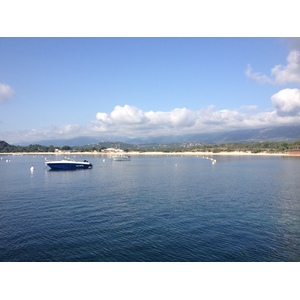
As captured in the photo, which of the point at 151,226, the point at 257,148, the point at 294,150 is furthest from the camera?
the point at 257,148

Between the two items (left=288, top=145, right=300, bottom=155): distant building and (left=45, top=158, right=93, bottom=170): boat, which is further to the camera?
(left=288, top=145, right=300, bottom=155): distant building

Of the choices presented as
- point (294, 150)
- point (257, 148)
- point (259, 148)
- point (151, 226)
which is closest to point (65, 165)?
point (151, 226)

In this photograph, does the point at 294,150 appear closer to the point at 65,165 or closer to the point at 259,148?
the point at 259,148

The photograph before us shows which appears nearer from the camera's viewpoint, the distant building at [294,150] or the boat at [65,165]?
the boat at [65,165]

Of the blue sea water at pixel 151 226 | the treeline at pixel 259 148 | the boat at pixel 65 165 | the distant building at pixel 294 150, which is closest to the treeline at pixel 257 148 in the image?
the treeline at pixel 259 148

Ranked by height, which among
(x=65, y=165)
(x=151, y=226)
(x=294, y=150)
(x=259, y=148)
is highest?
(x=259, y=148)

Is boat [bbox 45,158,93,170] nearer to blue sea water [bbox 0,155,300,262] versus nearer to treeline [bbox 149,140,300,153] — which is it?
blue sea water [bbox 0,155,300,262]

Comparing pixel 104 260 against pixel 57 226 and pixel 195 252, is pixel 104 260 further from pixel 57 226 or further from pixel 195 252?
pixel 57 226

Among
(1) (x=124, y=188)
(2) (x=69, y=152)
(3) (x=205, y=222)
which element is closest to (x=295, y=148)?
(1) (x=124, y=188)

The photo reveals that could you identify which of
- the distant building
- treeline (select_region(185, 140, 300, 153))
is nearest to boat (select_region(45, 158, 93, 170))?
the distant building

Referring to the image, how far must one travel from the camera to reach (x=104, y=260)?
502 inches

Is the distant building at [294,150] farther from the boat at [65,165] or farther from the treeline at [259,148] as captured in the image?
the boat at [65,165]

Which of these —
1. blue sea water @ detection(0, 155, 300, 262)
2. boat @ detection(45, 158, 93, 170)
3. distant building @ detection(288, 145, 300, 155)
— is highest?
distant building @ detection(288, 145, 300, 155)

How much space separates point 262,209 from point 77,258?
15950mm
